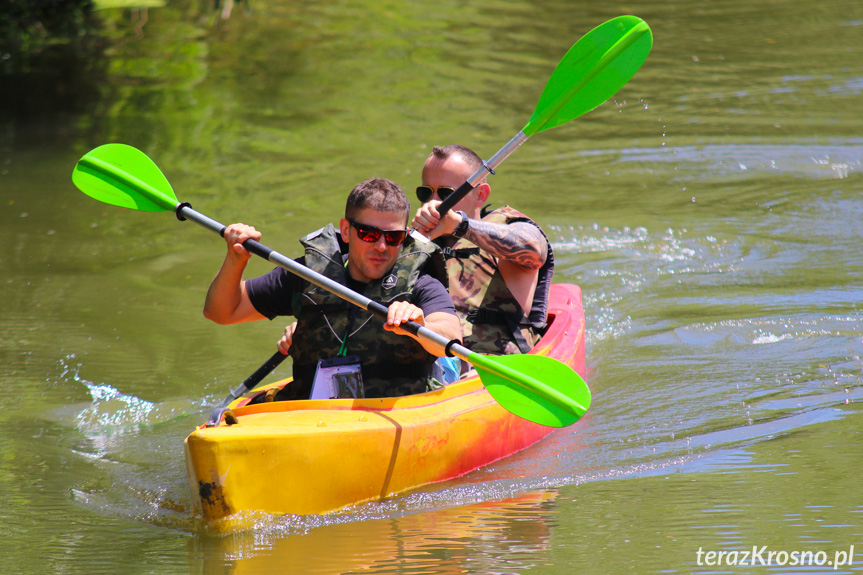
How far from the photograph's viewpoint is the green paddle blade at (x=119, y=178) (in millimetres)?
4027

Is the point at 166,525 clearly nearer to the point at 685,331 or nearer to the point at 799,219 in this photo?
the point at 685,331

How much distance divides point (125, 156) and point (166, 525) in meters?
1.77

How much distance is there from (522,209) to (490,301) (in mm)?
3504

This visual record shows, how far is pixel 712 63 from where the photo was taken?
37.3 feet

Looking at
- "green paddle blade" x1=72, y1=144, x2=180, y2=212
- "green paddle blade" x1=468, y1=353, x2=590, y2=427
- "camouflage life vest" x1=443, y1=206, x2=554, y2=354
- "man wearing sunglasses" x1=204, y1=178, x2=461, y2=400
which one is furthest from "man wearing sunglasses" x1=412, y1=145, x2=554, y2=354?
"green paddle blade" x1=72, y1=144, x2=180, y2=212

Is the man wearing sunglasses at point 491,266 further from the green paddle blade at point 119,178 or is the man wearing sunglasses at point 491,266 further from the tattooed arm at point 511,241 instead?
the green paddle blade at point 119,178

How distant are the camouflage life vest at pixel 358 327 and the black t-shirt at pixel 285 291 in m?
0.05

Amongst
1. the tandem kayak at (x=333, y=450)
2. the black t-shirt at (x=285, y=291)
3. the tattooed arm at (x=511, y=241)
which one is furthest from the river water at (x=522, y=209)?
the tattooed arm at (x=511, y=241)

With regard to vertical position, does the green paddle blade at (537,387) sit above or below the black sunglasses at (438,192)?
below

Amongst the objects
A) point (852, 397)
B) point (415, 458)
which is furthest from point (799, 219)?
point (415, 458)

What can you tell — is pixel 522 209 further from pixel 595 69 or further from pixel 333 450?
pixel 333 450

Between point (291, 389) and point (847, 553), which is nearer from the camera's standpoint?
point (847, 553)

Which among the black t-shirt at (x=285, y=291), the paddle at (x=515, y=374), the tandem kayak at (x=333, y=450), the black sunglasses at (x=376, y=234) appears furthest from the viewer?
the black t-shirt at (x=285, y=291)

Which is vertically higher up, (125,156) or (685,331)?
(125,156)
